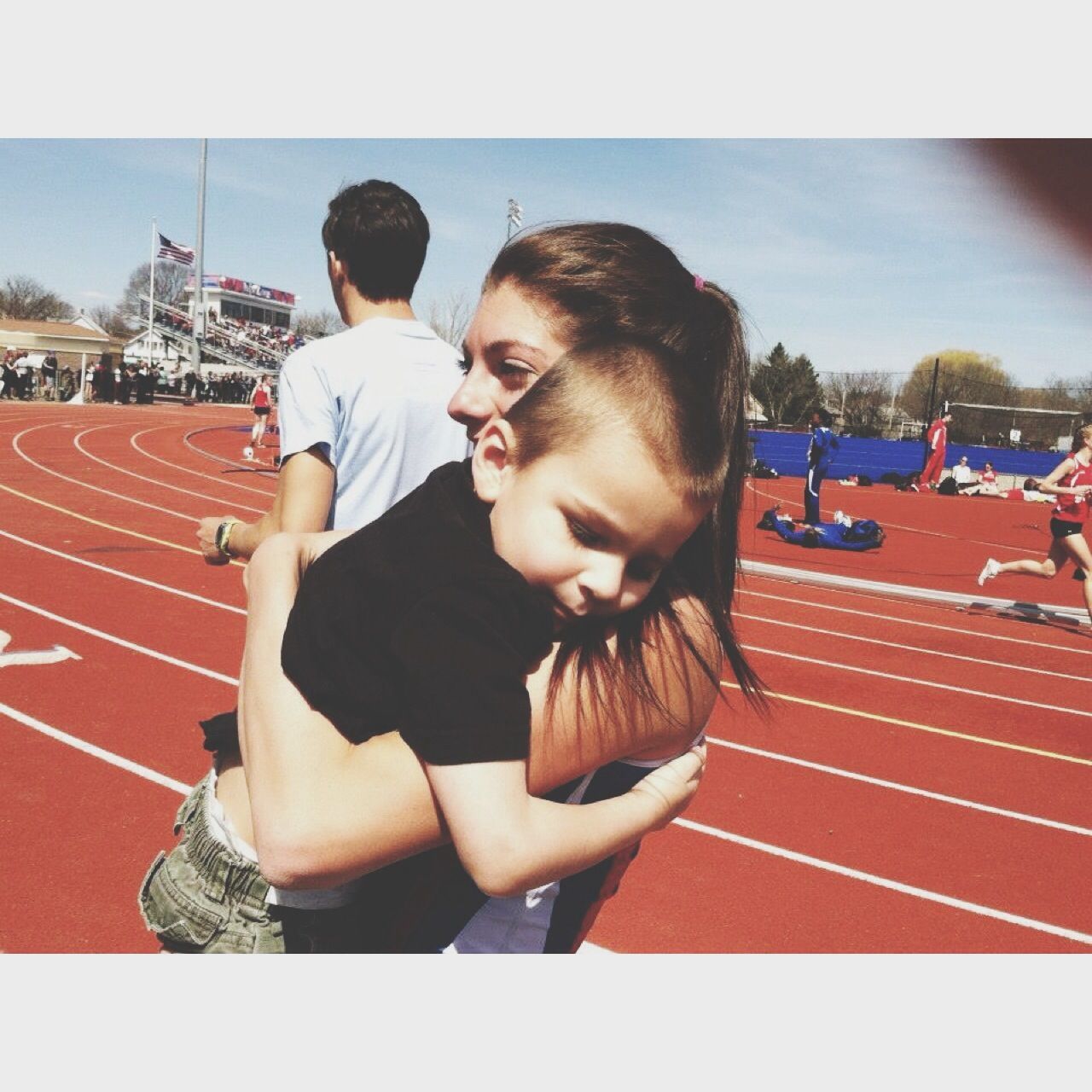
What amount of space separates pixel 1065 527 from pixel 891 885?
6491 millimetres

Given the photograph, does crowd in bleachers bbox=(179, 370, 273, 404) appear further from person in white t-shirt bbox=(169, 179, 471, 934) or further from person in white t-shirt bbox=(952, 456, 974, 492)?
person in white t-shirt bbox=(169, 179, 471, 934)

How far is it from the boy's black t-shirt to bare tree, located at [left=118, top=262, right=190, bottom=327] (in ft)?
258

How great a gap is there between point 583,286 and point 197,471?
54.6ft

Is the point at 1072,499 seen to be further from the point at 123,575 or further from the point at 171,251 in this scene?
the point at 171,251

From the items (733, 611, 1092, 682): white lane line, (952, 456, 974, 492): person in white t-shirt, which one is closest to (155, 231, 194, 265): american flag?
(952, 456, 974, 492): person in white t-shirt

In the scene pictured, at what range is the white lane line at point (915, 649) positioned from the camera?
7.58m

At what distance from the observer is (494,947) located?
1.31m

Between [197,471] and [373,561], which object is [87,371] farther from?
[373,561]

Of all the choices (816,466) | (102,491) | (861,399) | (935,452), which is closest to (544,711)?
(102,491)

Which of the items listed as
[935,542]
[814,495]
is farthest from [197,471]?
[935,542]

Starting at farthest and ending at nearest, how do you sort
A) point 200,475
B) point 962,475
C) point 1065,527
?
1. point 962,475
2. point 200,475
3. point 1065,527

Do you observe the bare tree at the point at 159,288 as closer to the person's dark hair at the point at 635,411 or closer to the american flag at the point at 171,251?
the american flag at the point at 171,251

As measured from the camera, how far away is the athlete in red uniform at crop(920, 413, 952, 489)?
2369 cm

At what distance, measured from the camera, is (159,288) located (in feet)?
248
